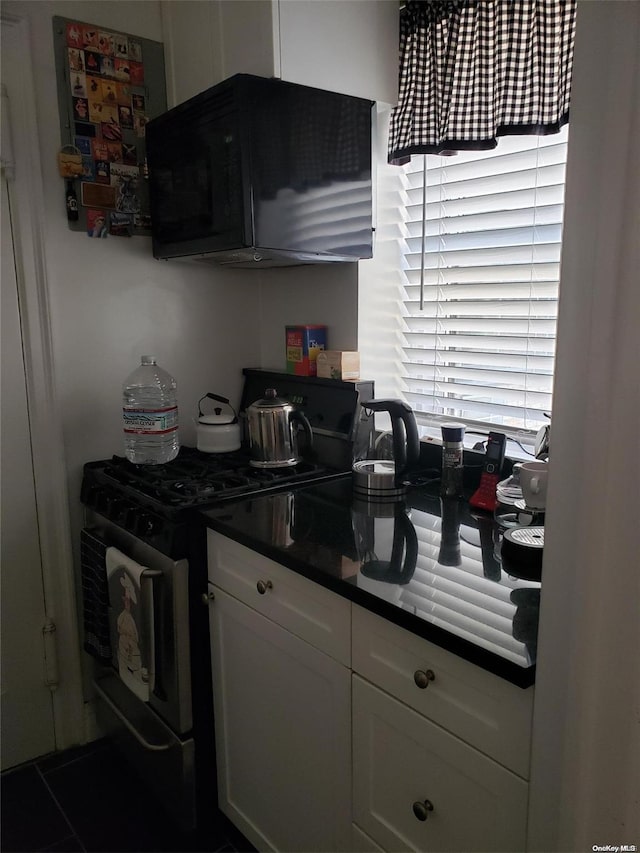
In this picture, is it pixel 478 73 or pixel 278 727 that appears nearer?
pixel 278 727

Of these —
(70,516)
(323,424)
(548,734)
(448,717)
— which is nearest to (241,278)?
(323,424)

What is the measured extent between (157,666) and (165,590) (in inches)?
8.6

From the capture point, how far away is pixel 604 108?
0.63 meters

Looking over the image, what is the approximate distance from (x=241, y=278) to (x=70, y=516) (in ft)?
3.35

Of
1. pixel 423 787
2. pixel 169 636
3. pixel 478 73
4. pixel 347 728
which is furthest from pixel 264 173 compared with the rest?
pixel 423 787

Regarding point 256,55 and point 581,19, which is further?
point 256,55

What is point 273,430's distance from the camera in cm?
193

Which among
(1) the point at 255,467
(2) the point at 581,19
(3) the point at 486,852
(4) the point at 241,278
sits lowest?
(3) the point at 486,852

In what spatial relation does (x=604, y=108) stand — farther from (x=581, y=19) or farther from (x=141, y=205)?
(x=141, y=205)

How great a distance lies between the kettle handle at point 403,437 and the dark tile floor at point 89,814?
108 cm

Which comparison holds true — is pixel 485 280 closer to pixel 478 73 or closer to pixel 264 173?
pixel 478 73

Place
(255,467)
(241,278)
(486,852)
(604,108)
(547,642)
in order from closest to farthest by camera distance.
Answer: (604,108), (547,642), (486,852), (255,467), (241,278)

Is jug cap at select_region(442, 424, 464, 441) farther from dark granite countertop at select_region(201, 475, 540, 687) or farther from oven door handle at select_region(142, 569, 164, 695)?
oven door handle at select_region(142, 569, 164, 695)

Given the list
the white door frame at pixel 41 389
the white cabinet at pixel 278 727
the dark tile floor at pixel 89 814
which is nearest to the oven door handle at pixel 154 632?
the white cabinet at pixel 278 727
